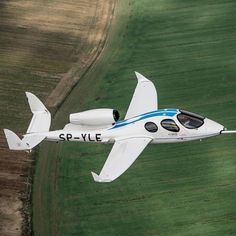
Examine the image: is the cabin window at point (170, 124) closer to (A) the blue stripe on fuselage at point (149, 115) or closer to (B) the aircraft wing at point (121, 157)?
(A) the blue stripe on fuselage at point (149, 115)

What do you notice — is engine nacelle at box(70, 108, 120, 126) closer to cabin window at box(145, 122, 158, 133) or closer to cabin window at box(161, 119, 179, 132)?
cabin window at box(145, 122, 158, 133)

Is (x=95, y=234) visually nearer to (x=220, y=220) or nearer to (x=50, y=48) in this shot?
(x=220, y=220)

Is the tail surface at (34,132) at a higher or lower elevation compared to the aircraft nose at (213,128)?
lower

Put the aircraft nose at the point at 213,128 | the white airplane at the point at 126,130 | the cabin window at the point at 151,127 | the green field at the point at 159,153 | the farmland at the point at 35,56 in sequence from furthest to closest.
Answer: the farmland at the point at 35,56, the cabin window at the point at 151,127, the white airplane at the point at 126,130, the aircraft nose at the point at 213,128, the green field at the point at 159,153

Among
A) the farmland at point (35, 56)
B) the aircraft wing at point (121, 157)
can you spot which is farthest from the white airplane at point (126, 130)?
the farmland at point (35, 56)

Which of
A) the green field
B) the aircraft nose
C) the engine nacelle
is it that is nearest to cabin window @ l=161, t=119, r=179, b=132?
the aircraft nose

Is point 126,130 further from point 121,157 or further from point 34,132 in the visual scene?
point 34,132
